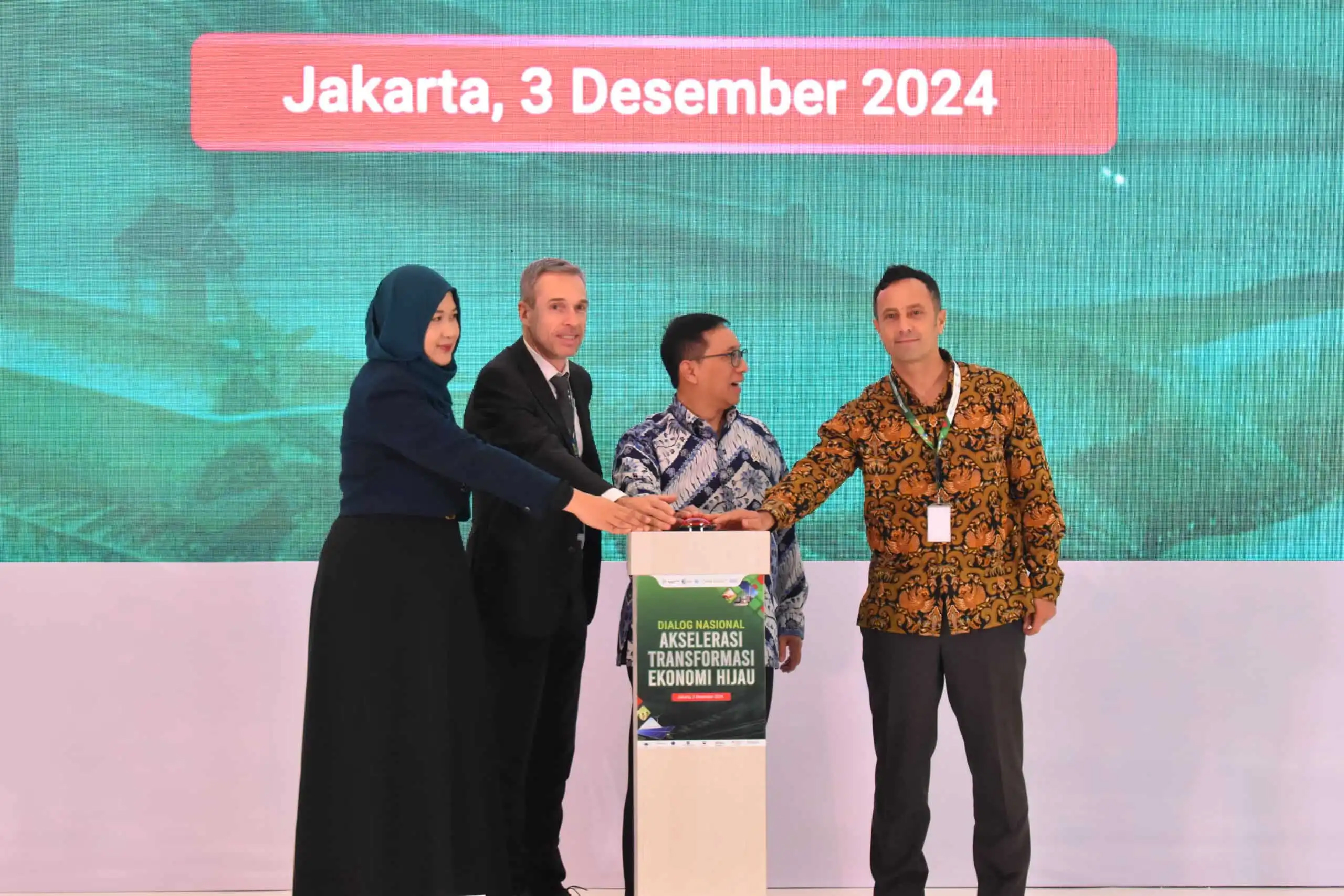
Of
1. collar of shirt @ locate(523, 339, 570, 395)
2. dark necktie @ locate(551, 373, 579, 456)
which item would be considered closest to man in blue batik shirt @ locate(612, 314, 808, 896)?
dark necktie @ locate(551, 373, 579, 456)

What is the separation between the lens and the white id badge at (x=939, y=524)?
118 inches

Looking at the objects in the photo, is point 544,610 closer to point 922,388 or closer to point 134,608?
point 922,388

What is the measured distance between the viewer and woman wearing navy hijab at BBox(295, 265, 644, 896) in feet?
9.32

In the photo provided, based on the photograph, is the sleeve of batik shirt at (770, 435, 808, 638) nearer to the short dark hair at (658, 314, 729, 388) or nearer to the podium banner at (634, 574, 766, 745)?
the short dark hair at (658, 314, 729, 388)

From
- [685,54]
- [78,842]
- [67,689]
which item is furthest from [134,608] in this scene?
[685,54]

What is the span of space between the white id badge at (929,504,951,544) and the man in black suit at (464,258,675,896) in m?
0.74

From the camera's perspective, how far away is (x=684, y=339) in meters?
3.23

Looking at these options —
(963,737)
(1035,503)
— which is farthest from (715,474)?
(963,737)

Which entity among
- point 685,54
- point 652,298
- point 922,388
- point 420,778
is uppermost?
point 685,54

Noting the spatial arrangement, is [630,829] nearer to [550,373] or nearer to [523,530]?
[523,530]

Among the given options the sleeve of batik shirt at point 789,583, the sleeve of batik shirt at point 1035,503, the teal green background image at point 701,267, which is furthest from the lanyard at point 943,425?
the teal green background image at point 701,267

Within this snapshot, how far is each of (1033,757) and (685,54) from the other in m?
2.42

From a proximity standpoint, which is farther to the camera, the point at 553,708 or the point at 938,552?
the point at 553,708

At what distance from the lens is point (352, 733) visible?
2.84 metres
